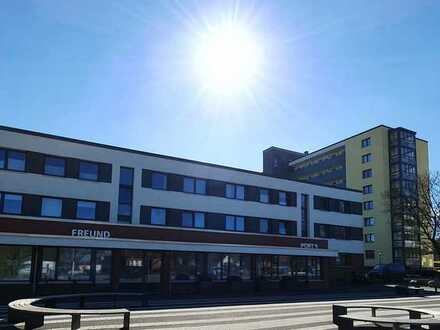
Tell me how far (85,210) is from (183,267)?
23.3 ft

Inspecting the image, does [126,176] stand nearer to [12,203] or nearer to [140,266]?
[140,266]

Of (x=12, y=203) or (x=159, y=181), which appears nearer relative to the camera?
(x=12, y=203)

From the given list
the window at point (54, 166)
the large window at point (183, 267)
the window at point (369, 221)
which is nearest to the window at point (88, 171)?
the window at point (54, 166)

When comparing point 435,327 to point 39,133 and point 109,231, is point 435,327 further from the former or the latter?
point 39,133

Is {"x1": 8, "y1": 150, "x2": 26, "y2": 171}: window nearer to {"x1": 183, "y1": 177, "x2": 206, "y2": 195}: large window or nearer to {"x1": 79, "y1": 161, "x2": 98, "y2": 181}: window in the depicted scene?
{"x1": 79, "y1": 161, "x2": 98, "y2": 181}: window

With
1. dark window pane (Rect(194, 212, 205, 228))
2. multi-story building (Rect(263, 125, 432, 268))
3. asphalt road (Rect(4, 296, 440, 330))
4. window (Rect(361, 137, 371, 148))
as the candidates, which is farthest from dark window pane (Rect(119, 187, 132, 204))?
window (Rect(361, 137, 371, 148))

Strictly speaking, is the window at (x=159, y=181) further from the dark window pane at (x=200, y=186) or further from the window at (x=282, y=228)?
the window at (x=282, y=228)

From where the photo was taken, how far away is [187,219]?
31688mm

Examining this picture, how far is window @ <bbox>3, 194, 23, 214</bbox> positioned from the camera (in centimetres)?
2506

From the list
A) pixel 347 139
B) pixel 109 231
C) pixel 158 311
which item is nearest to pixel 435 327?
pixel 158 311

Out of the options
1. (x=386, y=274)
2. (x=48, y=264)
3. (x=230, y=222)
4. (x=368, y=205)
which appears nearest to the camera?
(x=48, y=264)

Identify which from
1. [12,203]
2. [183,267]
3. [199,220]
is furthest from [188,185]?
[12,203]

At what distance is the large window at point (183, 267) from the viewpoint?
29.3 meters

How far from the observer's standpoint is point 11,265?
78.0 feet
